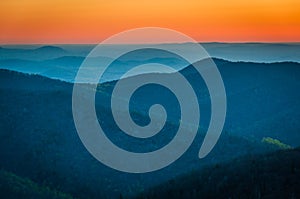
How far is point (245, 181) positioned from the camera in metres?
62.1

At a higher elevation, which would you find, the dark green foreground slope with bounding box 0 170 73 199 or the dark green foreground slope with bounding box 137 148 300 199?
the dark green foreground slope with bounding box 137 148 300 199

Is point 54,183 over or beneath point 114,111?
beneath

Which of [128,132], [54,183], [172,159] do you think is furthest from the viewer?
[128,132]

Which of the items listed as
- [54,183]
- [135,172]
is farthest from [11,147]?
[135,172]

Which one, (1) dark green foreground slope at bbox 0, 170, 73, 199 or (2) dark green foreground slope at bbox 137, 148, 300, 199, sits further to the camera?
(1) dark green foreground slope at bbox 0, 170, 73, 199

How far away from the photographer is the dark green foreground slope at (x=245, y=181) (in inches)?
2174

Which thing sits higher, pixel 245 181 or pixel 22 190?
pixel 245 181

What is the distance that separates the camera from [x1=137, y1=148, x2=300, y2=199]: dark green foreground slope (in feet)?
181

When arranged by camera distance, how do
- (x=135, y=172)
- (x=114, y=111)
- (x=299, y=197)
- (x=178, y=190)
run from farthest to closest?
(x=114, y=111) → (x=135, y=172) → (x=178, y=190) → (x=299, y=197)

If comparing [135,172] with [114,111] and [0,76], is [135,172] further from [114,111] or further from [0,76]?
[0,76]

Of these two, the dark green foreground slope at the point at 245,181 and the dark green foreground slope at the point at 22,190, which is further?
the dark green foreground slope at the point at 22,190

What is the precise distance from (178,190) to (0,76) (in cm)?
14996

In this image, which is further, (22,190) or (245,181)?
(22,190)

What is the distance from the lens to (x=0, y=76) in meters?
198
